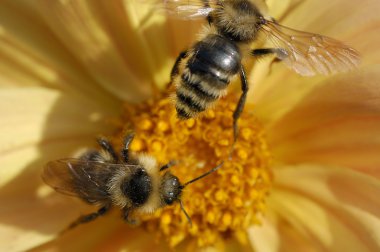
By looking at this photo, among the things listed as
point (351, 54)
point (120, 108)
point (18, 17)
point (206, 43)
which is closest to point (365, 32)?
point (351, 54)

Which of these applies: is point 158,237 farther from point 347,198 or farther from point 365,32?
point 365,32

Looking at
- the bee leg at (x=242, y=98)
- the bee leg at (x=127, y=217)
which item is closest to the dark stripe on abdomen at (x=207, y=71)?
the bee leg at (x=242, y=98)

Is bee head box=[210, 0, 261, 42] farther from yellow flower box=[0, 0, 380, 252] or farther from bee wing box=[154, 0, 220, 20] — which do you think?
yellow flower box=[0, 0, 380, 252]

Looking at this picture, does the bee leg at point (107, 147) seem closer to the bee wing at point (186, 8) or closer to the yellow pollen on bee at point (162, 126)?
the yellow pollen on bee at point (162, 126)

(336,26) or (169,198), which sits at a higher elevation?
(336,26)

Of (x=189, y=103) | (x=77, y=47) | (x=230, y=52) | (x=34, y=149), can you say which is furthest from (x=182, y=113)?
(x=34, y=149)

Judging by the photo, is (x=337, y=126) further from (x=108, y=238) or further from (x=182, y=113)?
(x=108, y=238)

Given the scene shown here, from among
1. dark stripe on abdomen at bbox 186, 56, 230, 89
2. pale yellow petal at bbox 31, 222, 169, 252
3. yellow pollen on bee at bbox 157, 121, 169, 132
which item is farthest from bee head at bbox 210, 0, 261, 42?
pale yellow petal at bbox 31, 222, 169, 252
